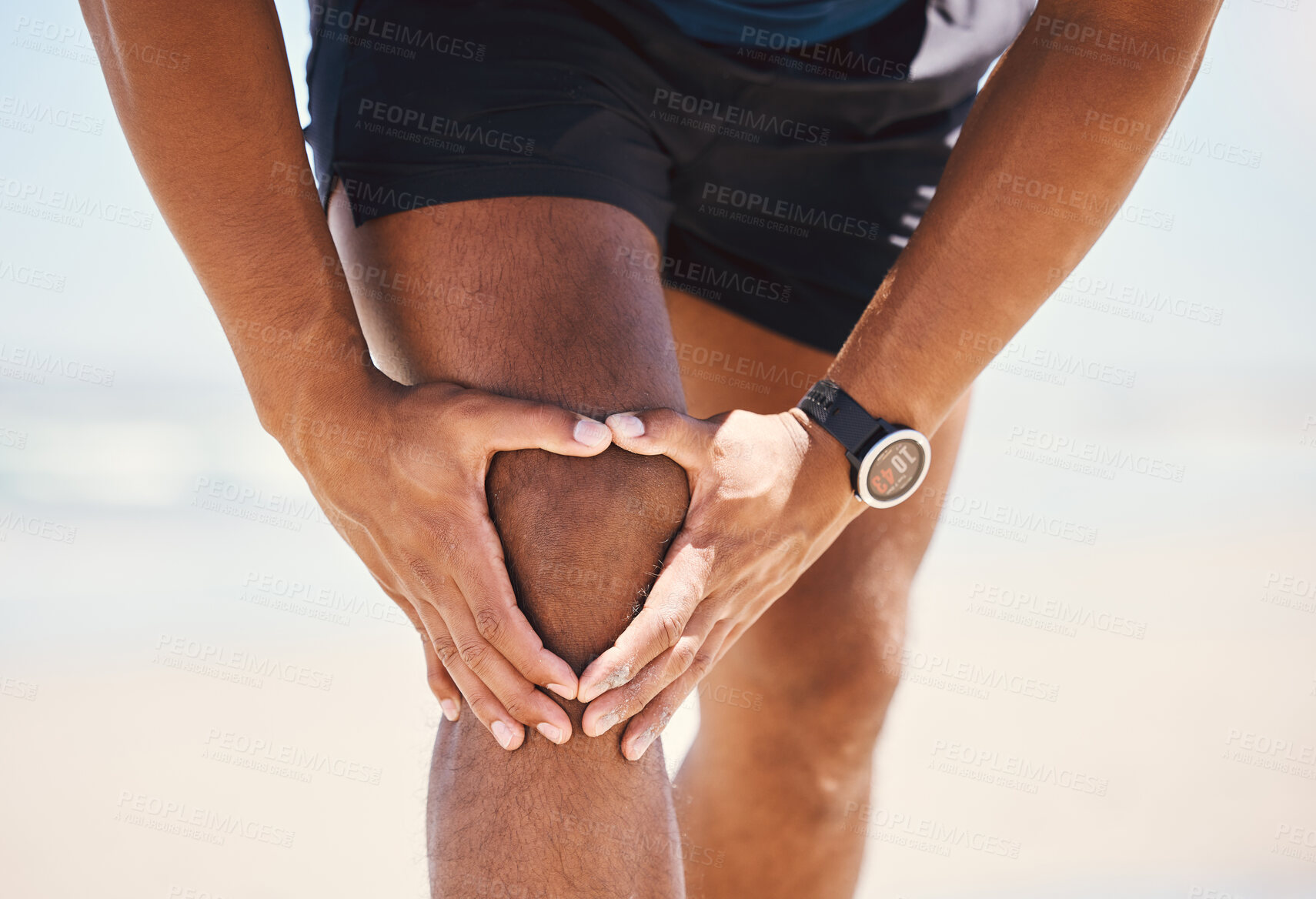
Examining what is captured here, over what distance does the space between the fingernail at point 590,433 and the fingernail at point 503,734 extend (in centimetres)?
24

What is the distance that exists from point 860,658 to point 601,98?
2.93ft

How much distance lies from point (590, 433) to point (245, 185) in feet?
1.39

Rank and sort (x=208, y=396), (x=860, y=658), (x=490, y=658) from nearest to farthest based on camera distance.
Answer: (x=490, y=658) < (x=860, y=658) < (x=208, y=396)

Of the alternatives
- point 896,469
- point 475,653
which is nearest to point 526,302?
point 475,653

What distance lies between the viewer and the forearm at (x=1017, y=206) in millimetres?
1015

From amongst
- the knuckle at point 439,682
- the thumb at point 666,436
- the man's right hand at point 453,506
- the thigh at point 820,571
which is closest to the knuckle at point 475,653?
the man's right hand at point 453,506

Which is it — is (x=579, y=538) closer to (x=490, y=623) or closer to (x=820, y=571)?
(x=490, y=623)

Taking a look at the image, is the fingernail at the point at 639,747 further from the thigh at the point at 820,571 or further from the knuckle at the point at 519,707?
the thigh at the point at 820,571

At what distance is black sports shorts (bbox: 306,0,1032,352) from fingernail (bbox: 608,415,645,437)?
0.22 m

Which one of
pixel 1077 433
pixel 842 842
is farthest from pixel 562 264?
pixel 1077 433

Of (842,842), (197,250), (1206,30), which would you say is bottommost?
(842,842)

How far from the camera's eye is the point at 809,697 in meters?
1.48

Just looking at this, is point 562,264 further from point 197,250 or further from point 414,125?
point 197,250

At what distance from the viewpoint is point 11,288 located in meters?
4.43
